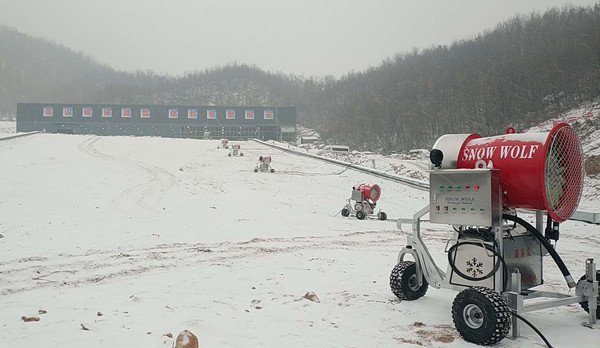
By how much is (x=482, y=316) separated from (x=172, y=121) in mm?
83697

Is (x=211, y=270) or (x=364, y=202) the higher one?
(x=364, y=202)

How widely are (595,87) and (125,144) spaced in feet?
179

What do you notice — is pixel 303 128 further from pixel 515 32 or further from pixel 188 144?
pixel 188 144

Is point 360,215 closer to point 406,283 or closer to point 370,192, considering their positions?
point 370,192

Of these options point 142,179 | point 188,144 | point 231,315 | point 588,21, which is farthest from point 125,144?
point 588,21

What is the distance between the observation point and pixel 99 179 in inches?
847

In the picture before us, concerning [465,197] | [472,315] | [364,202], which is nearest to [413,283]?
[472,315]

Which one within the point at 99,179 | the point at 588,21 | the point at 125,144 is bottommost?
the point at 99,179

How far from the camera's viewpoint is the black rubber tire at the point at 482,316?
4613mm

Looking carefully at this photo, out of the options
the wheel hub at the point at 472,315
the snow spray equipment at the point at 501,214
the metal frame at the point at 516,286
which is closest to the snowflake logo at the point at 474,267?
the snow spray equipment at the point at 501,214

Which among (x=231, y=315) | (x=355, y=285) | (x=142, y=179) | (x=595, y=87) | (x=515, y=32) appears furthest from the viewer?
(x=515, y=32)

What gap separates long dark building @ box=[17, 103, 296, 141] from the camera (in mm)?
81750

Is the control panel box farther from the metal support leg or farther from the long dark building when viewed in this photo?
the long dark building

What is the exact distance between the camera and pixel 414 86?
327ft
